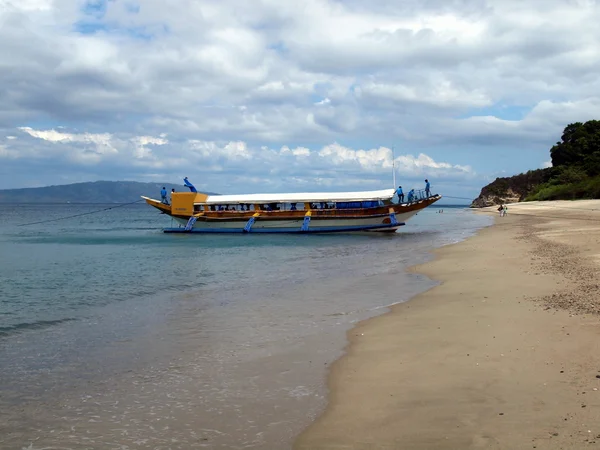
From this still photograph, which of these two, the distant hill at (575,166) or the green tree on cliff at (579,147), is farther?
the green tree on cliff at (579,147)

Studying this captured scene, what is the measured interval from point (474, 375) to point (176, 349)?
5303 mm

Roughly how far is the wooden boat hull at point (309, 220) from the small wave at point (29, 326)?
32.4 metres

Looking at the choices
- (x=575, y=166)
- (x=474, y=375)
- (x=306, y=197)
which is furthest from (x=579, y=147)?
(x=474, y=375)

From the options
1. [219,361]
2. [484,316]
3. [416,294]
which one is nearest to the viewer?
[219,361]

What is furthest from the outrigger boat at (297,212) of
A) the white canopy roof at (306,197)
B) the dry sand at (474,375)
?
the dry sand at (474,375)

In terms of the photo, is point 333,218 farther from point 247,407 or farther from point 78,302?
point 247,407

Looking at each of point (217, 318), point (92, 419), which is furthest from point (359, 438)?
point (217, 318)

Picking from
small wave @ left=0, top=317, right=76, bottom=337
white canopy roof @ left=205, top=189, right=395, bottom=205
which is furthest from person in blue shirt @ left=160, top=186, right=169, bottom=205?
small wave @ left=0, top=317, right=76, bottom=337

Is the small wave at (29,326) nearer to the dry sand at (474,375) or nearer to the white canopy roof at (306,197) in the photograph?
the dry sand at (474,375)

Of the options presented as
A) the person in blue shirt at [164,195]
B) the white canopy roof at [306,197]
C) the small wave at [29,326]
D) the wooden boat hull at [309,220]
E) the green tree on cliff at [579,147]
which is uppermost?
the green tree on cliff at [579,147]

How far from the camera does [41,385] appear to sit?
26.2 feet

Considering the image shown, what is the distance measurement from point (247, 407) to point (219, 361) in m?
2.25

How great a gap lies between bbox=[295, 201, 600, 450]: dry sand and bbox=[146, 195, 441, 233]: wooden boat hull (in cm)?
3022

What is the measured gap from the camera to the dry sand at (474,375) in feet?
18.0
